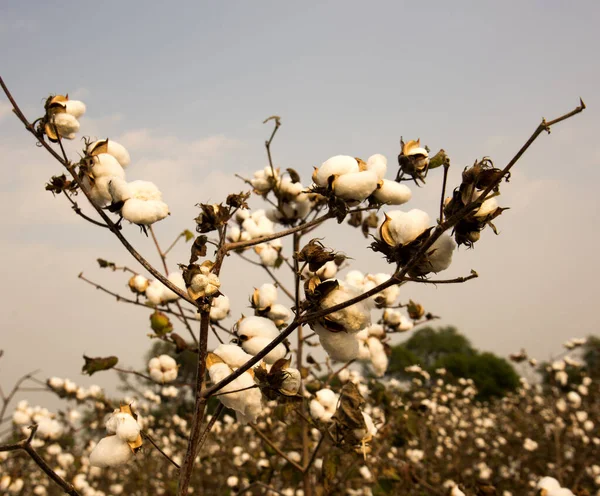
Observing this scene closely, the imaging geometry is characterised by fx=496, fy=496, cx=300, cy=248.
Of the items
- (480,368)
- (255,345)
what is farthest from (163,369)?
(480,368)

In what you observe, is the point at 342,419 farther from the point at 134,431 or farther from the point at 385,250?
the point at 385,250

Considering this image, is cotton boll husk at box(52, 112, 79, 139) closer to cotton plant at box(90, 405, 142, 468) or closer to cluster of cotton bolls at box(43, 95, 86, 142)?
cluster of cotton bolls at box(43, 95, 86, 142)

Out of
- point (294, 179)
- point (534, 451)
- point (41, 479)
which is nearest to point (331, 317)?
point (294, 179)

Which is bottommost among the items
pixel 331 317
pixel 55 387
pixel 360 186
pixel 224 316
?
pixel 331 317

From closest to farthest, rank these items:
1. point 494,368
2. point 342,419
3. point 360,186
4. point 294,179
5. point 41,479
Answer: point 360,186, point 342,419, point 294,179, point 41,479, point 494,368

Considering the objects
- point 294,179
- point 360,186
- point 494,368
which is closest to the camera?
point 360,186

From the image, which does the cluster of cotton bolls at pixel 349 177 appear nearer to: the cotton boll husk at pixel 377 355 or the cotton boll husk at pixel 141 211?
the cotton boll husk at pixel 141 211

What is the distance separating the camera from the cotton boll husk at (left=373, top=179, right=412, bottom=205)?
1.43 meters

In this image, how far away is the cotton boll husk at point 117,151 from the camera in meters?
1.45

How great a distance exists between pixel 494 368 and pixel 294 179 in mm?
38635

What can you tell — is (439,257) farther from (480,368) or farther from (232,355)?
(480,368)

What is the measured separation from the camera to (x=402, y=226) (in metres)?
1.13

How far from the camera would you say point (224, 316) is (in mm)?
2080

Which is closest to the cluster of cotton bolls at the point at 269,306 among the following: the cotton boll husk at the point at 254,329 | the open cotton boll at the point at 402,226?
the cotton boll husk at the point at 254,329
